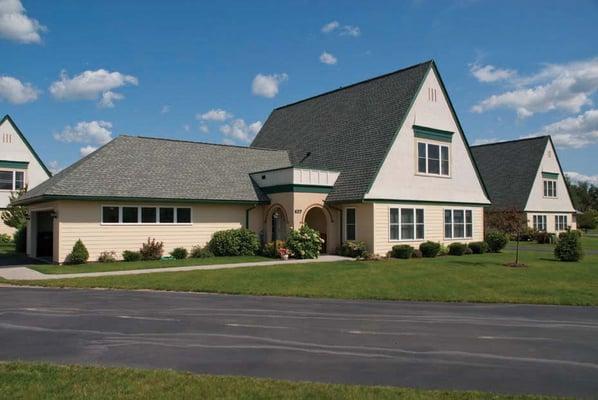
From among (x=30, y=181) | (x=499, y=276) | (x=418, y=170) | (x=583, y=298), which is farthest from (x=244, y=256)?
(x=30, y=181)

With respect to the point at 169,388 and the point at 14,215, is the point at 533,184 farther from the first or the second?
the point at 169,388

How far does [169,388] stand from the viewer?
6379 millimetres

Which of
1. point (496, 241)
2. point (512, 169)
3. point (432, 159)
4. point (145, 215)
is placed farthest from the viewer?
point (512, 169)

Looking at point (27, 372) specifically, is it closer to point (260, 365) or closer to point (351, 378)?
point (260, 365)

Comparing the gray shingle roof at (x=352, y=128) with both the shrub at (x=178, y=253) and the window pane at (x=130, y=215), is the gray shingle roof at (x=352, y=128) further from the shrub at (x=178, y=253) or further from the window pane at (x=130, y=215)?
the window pane at (x=130, y=215)

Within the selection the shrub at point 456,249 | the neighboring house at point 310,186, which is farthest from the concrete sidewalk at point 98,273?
the shrub at point 456,249

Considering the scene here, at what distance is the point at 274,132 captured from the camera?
38688 mm

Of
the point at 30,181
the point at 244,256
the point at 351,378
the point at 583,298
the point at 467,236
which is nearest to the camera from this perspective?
the point at 351,378

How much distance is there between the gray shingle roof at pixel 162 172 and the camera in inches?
937

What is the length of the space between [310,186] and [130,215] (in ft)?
30.0

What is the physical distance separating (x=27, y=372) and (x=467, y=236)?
28960mm

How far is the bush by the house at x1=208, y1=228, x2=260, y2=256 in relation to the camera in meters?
26.7

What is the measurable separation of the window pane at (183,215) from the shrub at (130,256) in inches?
110

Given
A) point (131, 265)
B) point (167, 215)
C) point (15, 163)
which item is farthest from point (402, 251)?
point (15, 163)
